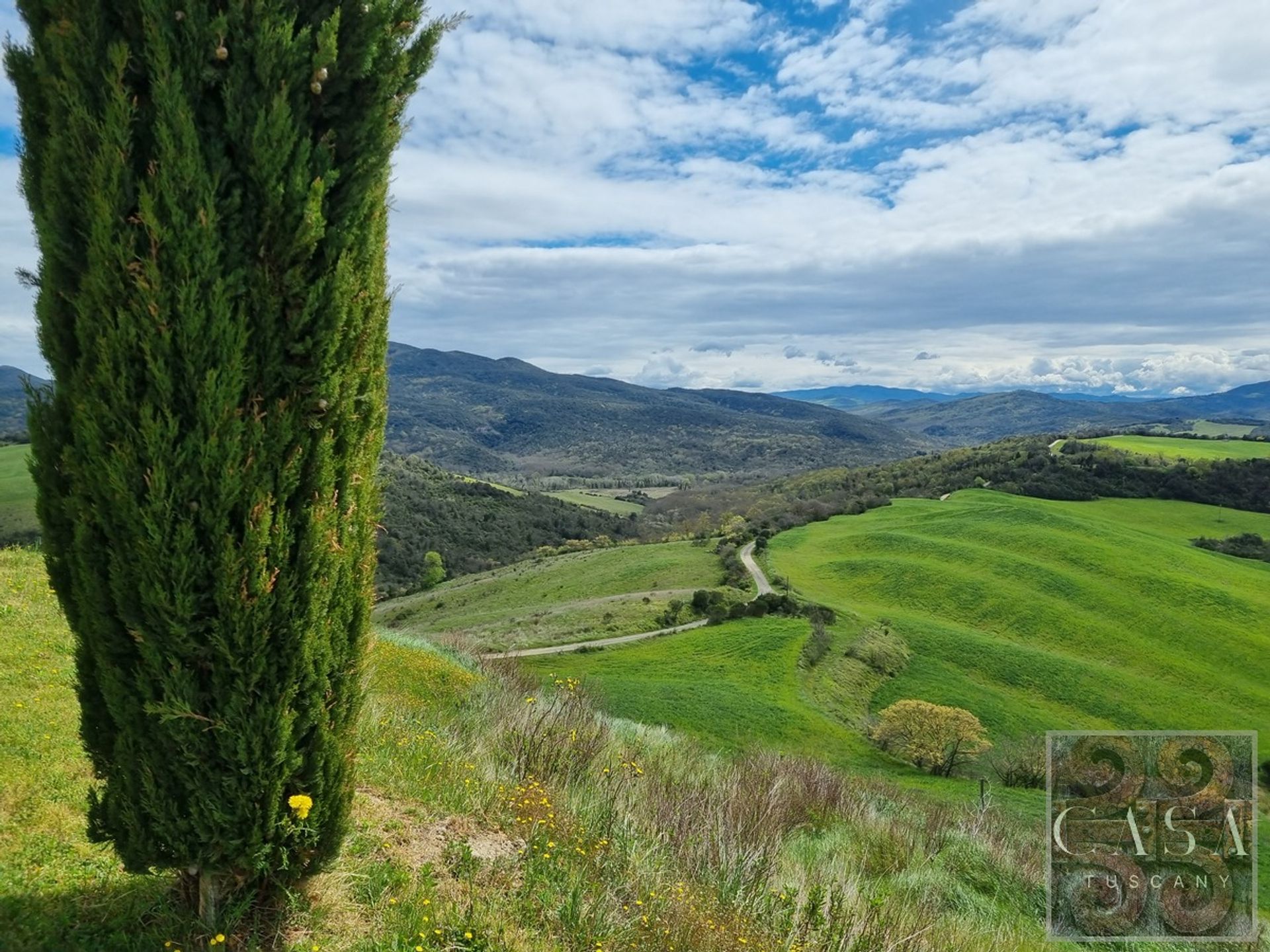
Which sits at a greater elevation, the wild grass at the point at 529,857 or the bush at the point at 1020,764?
the wild grass at the point at 529,857

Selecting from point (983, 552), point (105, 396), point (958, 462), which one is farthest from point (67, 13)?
point (958, 462)

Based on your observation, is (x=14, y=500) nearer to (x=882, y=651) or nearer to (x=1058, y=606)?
(x=882, y=651)

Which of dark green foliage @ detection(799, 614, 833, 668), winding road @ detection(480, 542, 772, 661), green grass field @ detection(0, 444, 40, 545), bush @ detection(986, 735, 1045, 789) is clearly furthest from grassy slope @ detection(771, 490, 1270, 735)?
green grass field @ detection(0, 444, 40, 545)

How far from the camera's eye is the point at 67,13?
3354 millimetres

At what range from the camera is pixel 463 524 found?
4013 inches

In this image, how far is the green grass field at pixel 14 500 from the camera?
58031 millimetres

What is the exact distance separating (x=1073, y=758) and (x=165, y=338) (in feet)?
48.3

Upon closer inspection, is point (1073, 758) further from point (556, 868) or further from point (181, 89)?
point (181, 89)

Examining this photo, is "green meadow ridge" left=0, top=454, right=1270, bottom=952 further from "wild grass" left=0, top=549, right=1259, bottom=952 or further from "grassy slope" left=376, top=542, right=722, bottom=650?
"grassy slope" left=376, top=542, right=722, bottom=650

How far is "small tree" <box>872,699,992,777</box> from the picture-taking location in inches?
1143

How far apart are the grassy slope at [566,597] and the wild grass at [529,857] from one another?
28683mm

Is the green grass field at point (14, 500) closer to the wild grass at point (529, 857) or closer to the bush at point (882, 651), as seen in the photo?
the bush at point (882, 651)

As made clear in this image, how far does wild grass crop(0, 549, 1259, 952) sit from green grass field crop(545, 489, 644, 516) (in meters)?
129

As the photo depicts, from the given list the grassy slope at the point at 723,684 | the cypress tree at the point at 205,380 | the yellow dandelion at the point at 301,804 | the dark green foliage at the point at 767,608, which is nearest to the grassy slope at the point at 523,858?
the yellow dandelion at the point at 301,804
